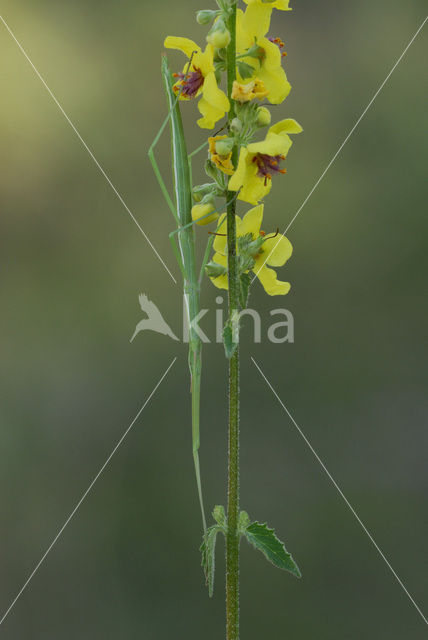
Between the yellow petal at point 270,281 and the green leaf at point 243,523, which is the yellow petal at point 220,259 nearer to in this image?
the yellow petal at point 270,281

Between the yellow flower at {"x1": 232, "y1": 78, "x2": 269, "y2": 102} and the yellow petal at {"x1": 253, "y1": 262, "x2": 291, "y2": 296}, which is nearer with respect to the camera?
the yellow flower at {"x1": 232, "y1": 78, "x2": 269, "y2": 102}

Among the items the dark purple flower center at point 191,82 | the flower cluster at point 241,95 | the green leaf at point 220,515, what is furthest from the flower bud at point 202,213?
the green leaf at point 220,515

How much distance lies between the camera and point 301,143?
56.5 inches

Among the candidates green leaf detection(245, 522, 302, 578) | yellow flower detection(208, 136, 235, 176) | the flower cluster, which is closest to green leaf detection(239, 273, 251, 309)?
the flower cluster

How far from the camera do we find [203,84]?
24.3 inches

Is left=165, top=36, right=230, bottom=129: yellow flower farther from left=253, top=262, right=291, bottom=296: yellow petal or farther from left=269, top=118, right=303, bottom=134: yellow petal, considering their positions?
left=253, top=262, right=291, bottom=296: yellow petal

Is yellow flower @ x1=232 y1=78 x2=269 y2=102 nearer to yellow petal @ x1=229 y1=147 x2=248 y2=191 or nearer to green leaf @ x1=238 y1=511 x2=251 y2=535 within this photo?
yellow petal @ x1=229 y1=147 x2=248 y2=191

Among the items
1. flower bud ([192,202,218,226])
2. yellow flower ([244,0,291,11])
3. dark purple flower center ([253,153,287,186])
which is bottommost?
flower bud ([192,202,218,226])

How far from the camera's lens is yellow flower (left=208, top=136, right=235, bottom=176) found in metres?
0.60

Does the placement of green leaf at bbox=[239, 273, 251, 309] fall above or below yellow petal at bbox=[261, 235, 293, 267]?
below

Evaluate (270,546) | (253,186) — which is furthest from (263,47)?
(270,546)

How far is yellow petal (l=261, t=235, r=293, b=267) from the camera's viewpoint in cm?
69

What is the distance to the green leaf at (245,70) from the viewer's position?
2.00 feet

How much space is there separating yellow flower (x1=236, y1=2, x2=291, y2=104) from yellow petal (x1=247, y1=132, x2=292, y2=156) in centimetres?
5
